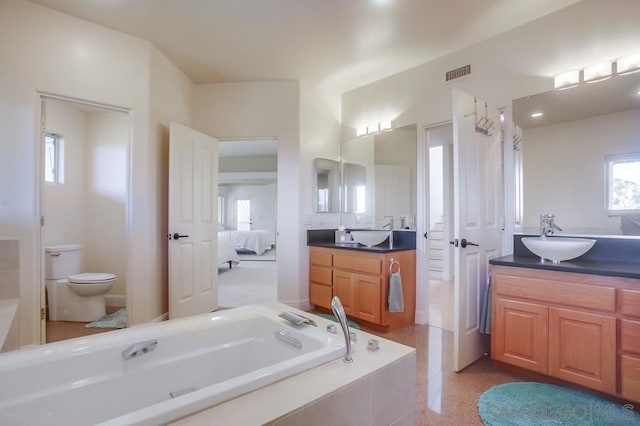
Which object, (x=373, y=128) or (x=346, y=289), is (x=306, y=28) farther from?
(x=346, y=289)

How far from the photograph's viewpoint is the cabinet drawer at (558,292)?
5.67ft

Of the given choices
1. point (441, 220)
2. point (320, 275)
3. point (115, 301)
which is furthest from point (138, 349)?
point (441, 220)

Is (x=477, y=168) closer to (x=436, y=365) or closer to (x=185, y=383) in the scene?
(x=436, y=365)

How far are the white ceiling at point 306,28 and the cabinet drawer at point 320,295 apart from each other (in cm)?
244

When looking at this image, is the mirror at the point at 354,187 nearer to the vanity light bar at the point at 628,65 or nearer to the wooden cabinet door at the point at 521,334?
the wooden cabinet door at the point at 521,334

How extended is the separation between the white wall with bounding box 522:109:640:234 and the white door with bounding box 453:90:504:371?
0.23 metres

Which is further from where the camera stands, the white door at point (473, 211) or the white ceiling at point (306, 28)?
the white ceiling at point (306, 28)

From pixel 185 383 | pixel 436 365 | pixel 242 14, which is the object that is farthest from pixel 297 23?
pixel 436 365

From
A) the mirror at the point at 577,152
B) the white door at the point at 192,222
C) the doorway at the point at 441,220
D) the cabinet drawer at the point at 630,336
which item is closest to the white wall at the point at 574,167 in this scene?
the mirror at the point at 577,152

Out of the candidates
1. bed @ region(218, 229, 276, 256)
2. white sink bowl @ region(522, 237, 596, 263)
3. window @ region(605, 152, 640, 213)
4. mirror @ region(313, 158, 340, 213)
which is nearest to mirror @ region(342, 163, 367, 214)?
mirror @ region(313, 158, 340, 213)

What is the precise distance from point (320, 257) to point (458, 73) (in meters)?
2.35

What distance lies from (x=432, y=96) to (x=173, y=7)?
2461 millimetres

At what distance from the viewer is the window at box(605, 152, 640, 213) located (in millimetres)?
2039

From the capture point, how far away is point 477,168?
233 cm
